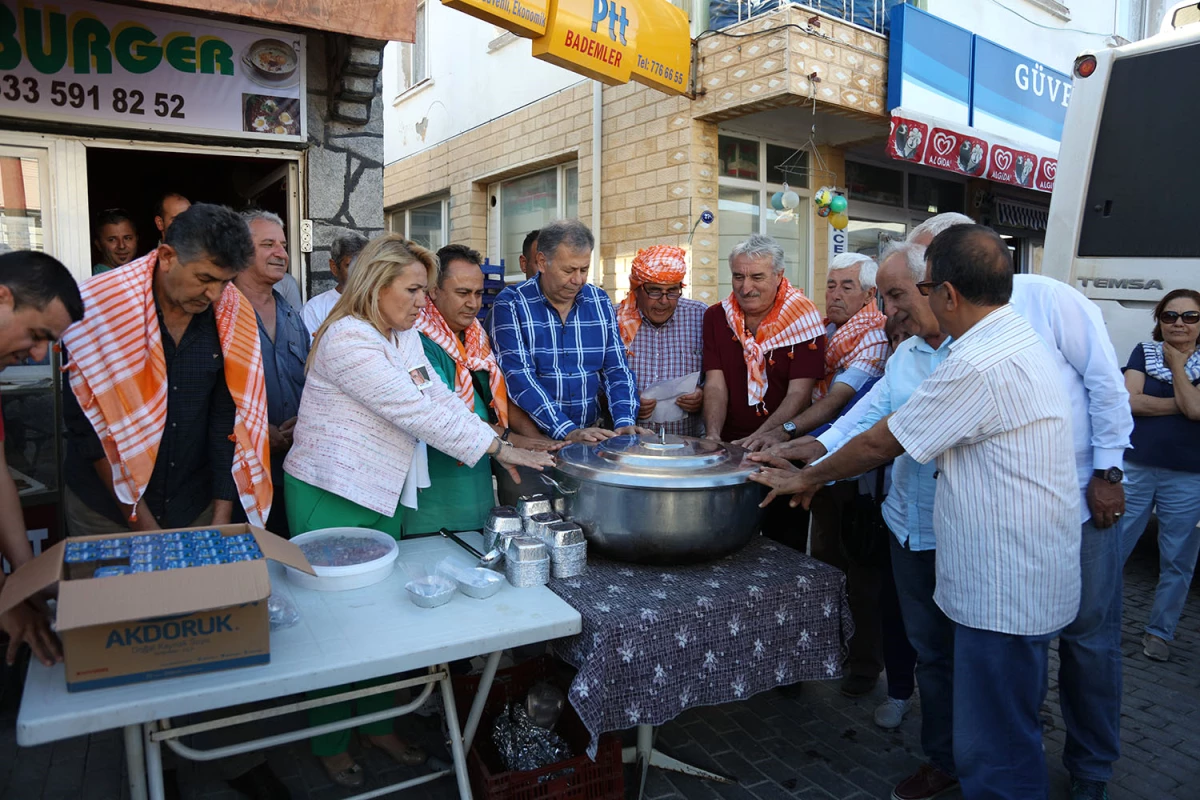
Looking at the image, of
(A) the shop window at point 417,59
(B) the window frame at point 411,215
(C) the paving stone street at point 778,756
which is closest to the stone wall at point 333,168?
(C) the paving stone street at point 778,756

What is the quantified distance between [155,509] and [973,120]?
8.11 meters

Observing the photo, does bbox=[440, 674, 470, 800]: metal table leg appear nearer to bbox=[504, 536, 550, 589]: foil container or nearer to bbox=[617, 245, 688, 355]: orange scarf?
bbox=[504, 536, 550, 589]: foil container

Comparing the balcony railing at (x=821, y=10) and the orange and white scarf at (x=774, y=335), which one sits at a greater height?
the balcony railing at (x=821, y=10)

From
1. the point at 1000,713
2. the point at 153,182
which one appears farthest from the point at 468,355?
the point at 153,182

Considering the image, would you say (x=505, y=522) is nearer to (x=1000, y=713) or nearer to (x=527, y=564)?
(x=527, y=564)

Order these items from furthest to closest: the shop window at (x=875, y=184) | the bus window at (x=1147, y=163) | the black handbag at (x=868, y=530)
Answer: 1. the shop window at (x=875, y=184)
2. the bus window at (x=1147, y=163)
3. the black handbag at (x=868, y=530)

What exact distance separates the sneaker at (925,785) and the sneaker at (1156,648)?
1793 millimetres

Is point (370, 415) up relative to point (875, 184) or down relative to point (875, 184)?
down

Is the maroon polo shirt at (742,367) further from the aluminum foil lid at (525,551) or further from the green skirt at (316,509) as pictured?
the green skirt at (316,509)

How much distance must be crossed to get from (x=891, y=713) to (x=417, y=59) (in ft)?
34.0

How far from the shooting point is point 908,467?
97.0 inches

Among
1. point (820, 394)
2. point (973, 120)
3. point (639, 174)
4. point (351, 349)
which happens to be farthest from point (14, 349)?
point (973, 120)

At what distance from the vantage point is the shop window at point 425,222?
417 inches

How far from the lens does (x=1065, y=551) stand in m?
2.00
